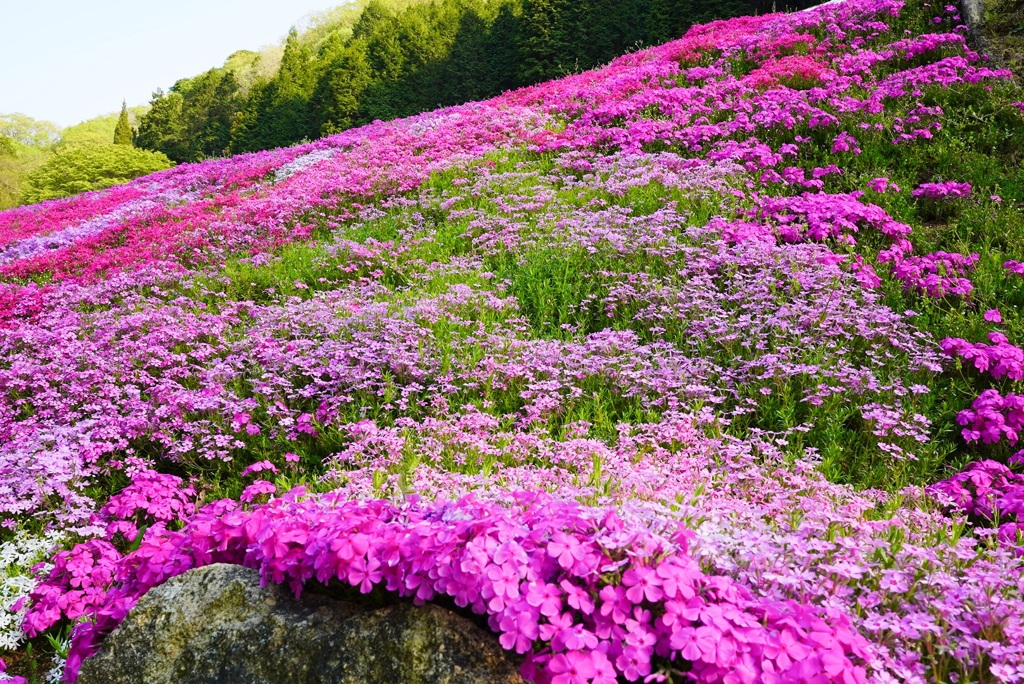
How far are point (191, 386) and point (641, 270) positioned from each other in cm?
507

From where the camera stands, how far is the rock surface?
2.47 metres

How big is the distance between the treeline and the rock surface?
75.5ft

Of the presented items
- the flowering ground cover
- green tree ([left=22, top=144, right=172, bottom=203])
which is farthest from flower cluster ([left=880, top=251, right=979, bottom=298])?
green tree ([left=22, top=144, right=172, bottom=203])

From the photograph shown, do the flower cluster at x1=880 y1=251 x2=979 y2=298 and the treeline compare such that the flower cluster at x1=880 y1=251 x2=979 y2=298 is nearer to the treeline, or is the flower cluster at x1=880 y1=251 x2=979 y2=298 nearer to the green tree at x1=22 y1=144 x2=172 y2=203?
the treeline

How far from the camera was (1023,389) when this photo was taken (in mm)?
5164

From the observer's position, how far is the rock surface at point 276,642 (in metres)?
2.47

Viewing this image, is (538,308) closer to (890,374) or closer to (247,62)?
(890,374)

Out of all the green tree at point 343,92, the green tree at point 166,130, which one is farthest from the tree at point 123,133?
the green tree at point 343,92

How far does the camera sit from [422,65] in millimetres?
35750

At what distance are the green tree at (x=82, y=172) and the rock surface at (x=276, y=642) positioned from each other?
112ft

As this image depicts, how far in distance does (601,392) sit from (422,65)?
34663 millimetres

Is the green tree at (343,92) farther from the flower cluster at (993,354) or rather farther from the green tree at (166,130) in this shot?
the flower cluster at (993,354)

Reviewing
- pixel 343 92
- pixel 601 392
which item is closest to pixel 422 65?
pixel 343 92

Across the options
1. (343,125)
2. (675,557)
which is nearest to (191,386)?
(675,557)
